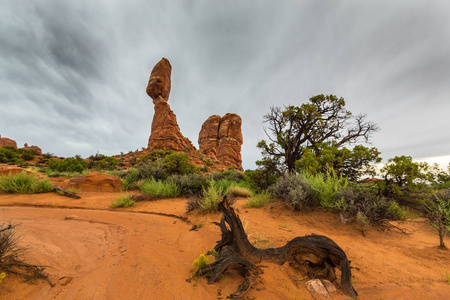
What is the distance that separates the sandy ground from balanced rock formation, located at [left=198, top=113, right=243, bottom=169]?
36.8m

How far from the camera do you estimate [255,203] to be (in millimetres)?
5125

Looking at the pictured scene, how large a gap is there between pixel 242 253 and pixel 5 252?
2.62m

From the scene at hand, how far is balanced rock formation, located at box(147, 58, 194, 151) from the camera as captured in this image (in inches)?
1168

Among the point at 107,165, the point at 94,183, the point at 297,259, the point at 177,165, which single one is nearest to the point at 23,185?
the point at 94,183

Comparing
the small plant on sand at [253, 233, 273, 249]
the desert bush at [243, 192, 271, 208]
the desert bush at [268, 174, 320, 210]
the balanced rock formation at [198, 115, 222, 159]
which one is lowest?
the small plant on sand at [253, 233, 273, 249]

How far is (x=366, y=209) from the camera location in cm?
365

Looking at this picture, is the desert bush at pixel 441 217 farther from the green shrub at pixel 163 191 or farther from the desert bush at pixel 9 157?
the desert bush at pixel 9 157

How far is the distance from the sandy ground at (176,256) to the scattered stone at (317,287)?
0.06 metres

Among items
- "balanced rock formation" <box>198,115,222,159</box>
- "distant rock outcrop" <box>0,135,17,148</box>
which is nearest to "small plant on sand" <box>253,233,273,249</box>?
"balanced rock formation" <box>198,115,222,159</box>

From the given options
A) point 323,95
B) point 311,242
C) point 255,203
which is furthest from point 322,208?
point 323,95

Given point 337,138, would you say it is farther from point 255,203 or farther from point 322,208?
point 255,203

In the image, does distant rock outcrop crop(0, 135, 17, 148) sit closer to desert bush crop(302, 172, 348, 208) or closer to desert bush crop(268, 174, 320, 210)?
desert bush crop(268, 174, 320, 210)

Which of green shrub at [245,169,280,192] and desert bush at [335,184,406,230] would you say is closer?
desert bush at [335,184,406,230]

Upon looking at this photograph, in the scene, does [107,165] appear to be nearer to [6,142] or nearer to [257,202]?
[257,202]
